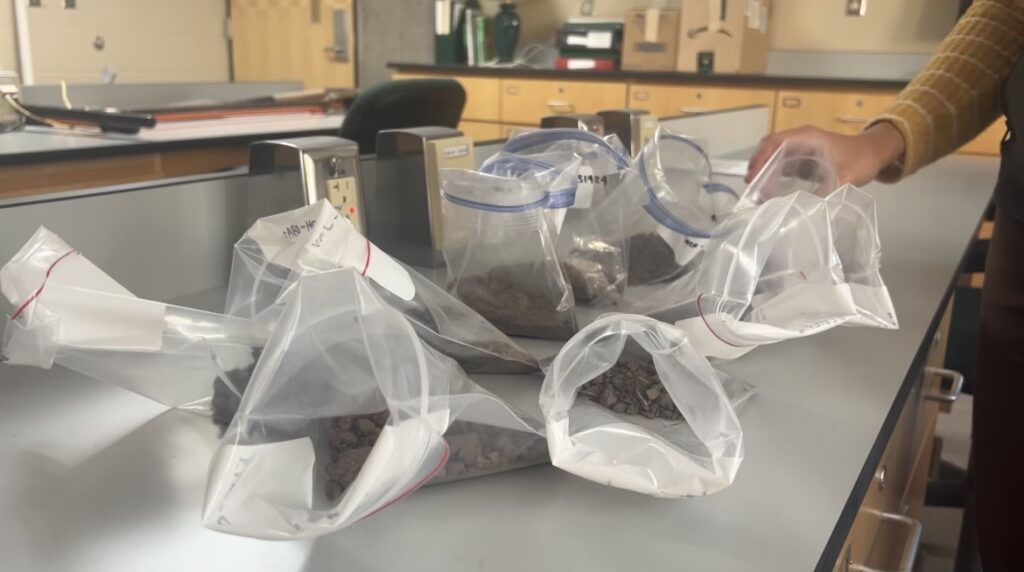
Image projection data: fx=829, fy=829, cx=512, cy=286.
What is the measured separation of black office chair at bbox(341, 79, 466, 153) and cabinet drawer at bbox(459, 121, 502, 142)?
151 centimetres

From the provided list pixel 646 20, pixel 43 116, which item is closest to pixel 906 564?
pixel 43 116

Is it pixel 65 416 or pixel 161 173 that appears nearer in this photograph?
pixel 65 416

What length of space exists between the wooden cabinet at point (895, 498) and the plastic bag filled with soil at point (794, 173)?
0.24 m

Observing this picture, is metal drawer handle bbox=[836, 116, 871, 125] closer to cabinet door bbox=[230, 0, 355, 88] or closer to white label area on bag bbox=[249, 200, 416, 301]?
cabinet door bbox=[230, 0, 355, 88]

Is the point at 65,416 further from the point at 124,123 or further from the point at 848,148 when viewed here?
the point at 124,123

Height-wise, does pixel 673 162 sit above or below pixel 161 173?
above

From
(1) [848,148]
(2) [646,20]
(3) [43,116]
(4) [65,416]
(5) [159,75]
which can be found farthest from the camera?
(5) [159,75]

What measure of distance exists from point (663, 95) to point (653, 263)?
2.92 m

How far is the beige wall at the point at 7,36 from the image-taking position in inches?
169

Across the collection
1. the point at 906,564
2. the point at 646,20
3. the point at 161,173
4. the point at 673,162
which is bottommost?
the point at 906,564

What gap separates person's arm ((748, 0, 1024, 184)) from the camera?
1.08 metres

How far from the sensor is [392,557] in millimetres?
457

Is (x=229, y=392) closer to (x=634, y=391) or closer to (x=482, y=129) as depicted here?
(x=634, y=391)

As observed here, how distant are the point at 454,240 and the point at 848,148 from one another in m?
0.58
